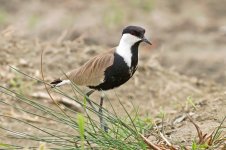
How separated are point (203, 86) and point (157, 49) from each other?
2479mm

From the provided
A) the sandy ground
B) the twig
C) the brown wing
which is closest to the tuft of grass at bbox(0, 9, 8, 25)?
the sandy ground

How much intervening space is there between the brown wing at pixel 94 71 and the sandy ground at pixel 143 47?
599 millimetres

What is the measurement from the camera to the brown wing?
5859 millimetres

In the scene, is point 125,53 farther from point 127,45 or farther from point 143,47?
point 143,47

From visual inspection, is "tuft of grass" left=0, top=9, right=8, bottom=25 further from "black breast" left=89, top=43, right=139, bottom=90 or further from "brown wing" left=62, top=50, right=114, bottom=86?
"black breast" left=89, top=43, right=139, bottom=90

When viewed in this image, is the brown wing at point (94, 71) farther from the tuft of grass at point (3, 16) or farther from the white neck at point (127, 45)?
the tuft of grass at point (3, 16)

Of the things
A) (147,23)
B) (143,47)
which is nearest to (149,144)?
(143,47)

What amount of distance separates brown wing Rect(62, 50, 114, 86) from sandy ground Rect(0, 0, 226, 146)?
599mm

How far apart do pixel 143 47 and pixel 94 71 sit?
498 centimetres

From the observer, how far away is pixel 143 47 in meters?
10.9

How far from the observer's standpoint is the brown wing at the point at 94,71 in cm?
586

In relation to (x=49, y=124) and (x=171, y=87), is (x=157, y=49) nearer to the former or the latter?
(x=171, y=87)

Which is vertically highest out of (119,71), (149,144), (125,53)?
(125,53)

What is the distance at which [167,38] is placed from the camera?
11.2 meters
